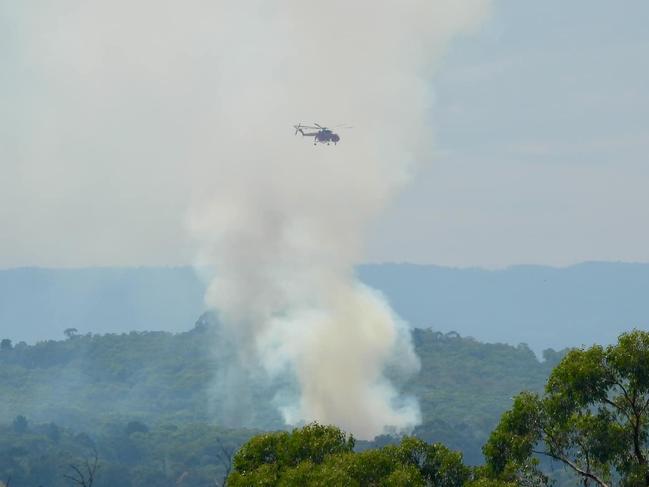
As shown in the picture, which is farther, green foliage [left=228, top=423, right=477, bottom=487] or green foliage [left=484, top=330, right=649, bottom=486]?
green foliage [left=228, top=423, right=477, bottom=487]

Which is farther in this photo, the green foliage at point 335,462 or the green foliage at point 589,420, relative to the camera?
the green foliage at point 335,462

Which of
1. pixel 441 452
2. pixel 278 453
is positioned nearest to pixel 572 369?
pixel 441 452

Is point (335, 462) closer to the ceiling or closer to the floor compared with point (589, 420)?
closer to the floor

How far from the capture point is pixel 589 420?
224 ft

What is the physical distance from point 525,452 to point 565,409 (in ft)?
9.41

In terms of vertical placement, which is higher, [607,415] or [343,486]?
[607,415]

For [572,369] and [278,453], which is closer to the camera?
[572,369]

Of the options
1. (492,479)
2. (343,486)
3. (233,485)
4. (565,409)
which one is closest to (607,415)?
(565,409)

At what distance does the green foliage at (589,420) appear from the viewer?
216 feet

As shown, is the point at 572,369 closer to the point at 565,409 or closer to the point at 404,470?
the point at 565,409

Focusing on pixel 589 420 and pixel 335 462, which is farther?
pixel 335 462

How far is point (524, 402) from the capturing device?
69.6 metres

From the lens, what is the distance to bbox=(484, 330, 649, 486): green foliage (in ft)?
216

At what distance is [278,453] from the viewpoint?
72.2 meters
